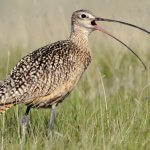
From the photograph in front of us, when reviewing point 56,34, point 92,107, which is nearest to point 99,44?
point 56,34

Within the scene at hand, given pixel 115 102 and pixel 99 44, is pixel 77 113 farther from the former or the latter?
pixel 99 44

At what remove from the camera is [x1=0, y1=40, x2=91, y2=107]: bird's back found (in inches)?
288

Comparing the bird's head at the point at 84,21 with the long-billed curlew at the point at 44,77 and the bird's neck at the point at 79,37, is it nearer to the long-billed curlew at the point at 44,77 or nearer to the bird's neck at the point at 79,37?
the bird's neck at the point at 79,37

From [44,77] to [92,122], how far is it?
648 millimetres

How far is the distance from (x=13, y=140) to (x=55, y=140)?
0.40 metres

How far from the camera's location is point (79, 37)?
823 centimetres

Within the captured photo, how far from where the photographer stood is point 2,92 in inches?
286

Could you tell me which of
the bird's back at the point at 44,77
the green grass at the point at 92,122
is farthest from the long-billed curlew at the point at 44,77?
the green grass at the point at 92,122

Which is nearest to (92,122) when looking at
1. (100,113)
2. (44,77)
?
(100,113)

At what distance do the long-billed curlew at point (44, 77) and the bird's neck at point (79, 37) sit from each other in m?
0.11

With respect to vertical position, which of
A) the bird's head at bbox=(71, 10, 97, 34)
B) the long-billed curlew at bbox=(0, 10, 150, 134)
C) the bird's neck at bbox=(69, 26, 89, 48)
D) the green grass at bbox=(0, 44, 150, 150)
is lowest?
the green grass at bbox=(0, 44, 150, 150)

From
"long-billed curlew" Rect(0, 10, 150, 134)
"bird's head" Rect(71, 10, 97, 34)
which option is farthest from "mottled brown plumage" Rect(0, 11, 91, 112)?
"bird's head" Rect(71, 10, 97, 34)

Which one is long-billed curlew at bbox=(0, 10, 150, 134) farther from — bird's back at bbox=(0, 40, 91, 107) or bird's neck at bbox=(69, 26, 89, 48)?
bird's neck at bbox=(69, 26, 89, 48)

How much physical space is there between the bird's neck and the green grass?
323 millimetres
